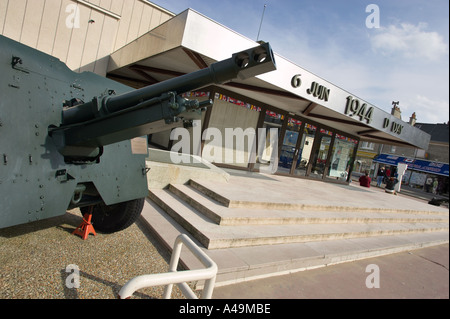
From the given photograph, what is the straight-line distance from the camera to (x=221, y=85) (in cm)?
888

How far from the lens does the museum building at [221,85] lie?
19.2 ft

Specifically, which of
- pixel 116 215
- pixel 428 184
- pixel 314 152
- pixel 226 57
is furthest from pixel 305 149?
pixel 428 184

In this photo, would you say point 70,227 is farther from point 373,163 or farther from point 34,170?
point 373,163

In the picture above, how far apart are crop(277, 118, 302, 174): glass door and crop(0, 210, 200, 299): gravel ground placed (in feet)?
28.1

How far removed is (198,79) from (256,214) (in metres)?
3.42

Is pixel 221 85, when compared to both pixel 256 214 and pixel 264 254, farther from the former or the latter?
pixel 264 254

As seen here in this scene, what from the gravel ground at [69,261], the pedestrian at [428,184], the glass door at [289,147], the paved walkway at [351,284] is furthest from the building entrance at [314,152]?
the pedestrian at [428,184]

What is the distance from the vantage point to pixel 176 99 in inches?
79.7

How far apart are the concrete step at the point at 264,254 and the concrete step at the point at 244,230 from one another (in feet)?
0.29

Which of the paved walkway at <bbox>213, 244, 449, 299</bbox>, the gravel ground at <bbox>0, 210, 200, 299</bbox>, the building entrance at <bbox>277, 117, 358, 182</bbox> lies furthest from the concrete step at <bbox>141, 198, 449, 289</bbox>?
the building entrance at <bbox>277, 117, 358, 182</bbox>

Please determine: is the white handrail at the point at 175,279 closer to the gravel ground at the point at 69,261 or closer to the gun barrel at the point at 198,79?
the gravel ground at the point at 69,261
